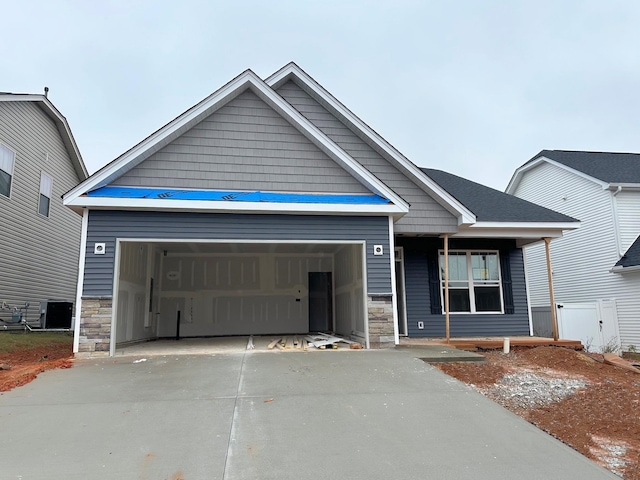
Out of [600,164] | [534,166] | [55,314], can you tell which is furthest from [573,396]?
[534,166]

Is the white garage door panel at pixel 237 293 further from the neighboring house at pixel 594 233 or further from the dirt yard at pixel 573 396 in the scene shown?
the neighboring house at pixel 594 233

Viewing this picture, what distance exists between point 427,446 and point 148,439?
2.68 m

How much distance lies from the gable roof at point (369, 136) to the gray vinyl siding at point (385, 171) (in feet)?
0.38

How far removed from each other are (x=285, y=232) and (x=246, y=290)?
545cm

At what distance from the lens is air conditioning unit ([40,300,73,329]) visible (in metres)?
13.9

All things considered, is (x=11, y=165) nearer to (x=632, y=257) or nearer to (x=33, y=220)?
(x=33, y=220)

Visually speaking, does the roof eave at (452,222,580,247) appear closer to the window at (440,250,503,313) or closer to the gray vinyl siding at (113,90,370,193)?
the window at (440,250,503,313)

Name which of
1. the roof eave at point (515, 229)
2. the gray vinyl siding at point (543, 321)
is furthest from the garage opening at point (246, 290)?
the gray vinyl siding at point (543, 321)

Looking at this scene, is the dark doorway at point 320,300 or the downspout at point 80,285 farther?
the dark doorway at point 320,300

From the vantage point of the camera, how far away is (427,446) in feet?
13.9

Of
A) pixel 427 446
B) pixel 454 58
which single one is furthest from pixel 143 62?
pixel 427 446

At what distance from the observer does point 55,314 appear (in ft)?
46.1

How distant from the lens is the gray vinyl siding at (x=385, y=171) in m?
10.5

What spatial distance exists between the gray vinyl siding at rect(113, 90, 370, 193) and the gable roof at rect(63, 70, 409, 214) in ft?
0.41
